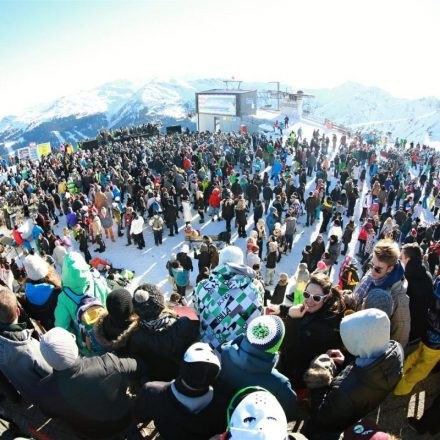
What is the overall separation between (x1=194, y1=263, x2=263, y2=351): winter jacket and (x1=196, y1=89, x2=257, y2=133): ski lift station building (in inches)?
1134

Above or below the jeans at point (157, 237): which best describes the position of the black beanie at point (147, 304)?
above

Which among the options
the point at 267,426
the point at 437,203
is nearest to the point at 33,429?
the point at 267,426

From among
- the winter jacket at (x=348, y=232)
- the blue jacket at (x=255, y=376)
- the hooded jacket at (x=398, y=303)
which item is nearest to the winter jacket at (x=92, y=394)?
the blue jacket at (x=255, y=376)

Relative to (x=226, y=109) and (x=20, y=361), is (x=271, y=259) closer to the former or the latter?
(x=20, y=361)

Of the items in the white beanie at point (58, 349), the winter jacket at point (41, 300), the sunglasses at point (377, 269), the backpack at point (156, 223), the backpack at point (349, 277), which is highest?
the white beanie at point (58, 349)

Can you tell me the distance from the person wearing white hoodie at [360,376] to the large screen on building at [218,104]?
32.3 meters

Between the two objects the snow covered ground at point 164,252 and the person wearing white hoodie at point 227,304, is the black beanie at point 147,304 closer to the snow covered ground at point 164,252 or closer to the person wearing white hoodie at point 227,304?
the person wearing white hoodie at point 227,304

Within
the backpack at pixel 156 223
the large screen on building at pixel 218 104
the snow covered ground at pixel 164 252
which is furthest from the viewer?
the large screen on building at pixel 218 104

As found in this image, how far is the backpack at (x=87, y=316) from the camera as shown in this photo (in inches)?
→ 136

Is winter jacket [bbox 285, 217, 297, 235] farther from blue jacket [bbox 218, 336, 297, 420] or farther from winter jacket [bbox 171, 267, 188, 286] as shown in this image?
blue jacket [bbox 218, 336, 297, 420]

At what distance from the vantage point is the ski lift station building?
107ft

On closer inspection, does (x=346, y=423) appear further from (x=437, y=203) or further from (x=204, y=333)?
(x=437, y=203)

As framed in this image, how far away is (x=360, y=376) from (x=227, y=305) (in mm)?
1370

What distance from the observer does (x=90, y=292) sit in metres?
3.86
